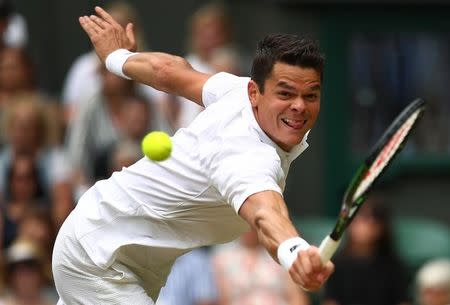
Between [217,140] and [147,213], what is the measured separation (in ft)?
1.91

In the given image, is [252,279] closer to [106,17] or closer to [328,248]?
[106,17]

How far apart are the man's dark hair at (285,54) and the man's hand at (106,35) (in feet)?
4.19

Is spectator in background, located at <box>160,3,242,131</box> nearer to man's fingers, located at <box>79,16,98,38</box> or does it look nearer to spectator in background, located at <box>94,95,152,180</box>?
spectator in background, located at <box>94,95,152,180</box>

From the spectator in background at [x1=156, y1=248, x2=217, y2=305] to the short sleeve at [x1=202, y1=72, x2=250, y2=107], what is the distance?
11.9 ft

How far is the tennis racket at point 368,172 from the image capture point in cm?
533

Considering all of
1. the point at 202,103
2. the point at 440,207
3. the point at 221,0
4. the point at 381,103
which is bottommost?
the point at 440,207

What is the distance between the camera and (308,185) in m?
12.4

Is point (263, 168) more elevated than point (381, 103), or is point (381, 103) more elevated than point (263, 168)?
point (263, 168)

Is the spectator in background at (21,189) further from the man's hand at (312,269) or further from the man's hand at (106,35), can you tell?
the man's hand at (312,269)

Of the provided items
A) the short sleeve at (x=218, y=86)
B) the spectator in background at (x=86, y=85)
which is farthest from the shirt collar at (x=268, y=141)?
the spectator in background at (x=86, y=85)

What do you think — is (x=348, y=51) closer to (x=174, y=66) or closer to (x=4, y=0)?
(x=4, y=0)

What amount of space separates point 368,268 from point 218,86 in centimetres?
409

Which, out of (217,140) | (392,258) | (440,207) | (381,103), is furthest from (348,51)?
(217,140)

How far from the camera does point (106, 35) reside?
288 inches
